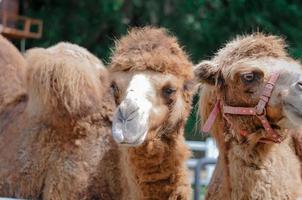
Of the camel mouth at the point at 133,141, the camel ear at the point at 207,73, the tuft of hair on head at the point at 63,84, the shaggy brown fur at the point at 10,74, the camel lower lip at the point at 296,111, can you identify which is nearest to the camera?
the camel lower lip at the point at 296,111

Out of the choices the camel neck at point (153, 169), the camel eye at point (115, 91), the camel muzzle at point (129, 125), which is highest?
the camel eye at point (115, 91)

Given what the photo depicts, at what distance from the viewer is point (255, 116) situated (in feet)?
13.5

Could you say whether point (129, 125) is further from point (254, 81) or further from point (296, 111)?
point (296, 111)

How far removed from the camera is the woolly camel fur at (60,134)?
16.5 ft

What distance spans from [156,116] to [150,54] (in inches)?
17.0

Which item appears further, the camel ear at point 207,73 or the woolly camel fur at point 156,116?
the woolly camel fur at point 156,116

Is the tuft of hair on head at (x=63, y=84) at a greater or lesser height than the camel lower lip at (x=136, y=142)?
greater

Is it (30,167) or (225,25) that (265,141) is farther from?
(225,25)

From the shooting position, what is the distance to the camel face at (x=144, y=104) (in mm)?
4238

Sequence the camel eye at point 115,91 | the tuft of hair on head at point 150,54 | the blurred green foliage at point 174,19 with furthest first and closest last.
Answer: the blurred green foliage at point 174,19
the camel eye at point 115,91
the tuft of hair on head at point 150,54

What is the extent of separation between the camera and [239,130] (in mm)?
4137

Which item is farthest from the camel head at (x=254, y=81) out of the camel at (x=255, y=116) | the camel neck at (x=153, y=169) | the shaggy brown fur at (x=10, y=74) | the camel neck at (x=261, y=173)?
the shaggy brown fur at (x=10, y=74)

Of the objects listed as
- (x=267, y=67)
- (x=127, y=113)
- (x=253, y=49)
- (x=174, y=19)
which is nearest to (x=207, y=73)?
(x=253, y=49)

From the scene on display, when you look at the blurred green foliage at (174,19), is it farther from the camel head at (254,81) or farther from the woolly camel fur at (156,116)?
the camel head at (254,81)
